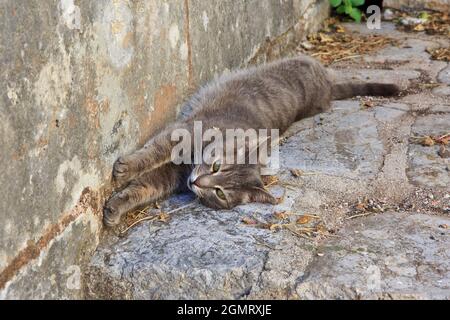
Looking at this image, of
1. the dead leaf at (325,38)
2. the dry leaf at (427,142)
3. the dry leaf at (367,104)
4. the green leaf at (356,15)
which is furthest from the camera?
the green leaf at (356,15)

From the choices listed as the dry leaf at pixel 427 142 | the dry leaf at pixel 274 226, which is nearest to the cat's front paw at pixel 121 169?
the dry leaf at pixel 274 226

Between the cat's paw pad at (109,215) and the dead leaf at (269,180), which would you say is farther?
the dead leaf at (269,180)

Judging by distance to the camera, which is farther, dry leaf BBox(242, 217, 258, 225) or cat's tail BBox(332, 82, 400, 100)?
cat's tail BBox(332, 82, 400, 100)

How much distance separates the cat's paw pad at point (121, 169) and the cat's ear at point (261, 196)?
1.96ft

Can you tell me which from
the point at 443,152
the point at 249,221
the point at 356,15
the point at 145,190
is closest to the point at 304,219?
the point at 249,221

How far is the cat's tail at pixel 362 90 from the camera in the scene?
4.69 meters

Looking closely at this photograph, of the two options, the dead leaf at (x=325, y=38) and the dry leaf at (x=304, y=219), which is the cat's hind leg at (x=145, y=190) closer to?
Result: the dry leaf at (x=304, y=219)

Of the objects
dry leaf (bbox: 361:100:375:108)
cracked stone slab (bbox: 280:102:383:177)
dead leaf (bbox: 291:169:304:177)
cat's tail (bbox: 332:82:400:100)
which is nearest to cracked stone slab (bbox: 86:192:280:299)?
dead leaf (bbox: 291:169:304:177)

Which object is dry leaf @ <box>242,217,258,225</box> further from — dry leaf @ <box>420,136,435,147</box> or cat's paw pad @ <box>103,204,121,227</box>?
dry leaf @ <box>420,136,435,147</box>

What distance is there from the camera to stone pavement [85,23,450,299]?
9.14ft

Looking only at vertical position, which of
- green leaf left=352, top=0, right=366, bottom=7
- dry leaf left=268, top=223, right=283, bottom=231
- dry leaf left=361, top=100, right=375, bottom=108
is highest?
green leaf left=352, top=0, right=366, bottom=7

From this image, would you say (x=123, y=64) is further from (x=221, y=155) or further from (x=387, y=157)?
(x=387, y=157)

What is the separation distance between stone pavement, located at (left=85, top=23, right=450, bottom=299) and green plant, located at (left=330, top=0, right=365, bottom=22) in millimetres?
2152
